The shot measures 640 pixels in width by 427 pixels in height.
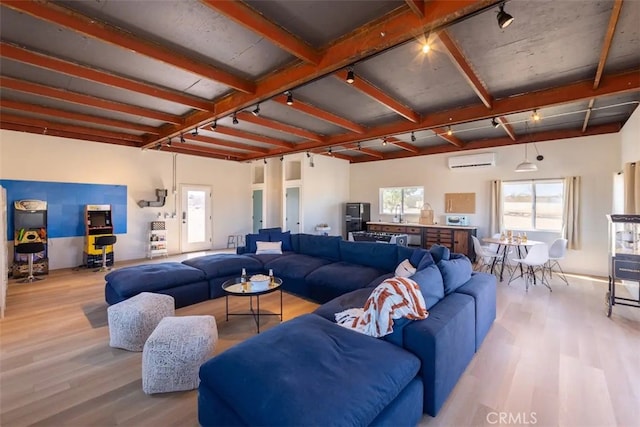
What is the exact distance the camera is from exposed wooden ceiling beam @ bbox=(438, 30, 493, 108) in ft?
8.41

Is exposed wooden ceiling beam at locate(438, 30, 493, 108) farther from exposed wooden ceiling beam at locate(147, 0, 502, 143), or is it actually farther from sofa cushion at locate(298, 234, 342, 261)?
sofa cushion at locate(298, 234, 342, 261)

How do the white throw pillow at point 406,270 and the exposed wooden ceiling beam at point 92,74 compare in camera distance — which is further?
the white throw pillow at point 406,270

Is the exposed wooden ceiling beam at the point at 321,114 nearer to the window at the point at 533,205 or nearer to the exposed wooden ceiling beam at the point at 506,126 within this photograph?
the exposed wooden ceiling beam at the point at 506,126

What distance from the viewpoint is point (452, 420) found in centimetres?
186

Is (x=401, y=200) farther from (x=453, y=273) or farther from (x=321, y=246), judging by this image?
(x=453, y=273)

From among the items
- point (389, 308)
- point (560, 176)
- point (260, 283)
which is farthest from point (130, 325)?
point (560, 176)

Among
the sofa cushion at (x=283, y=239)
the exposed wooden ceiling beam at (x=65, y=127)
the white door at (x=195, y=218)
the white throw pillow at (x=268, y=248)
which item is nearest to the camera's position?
the exposed wooden ceiling beam at (x=65, y=127)

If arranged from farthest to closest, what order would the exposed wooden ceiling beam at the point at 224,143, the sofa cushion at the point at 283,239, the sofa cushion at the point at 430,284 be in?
the exposed wooden ceiling beam at the point at 224,143, the sofa cushion at the point at 283,239, the sofa cushion at the point at 430,284

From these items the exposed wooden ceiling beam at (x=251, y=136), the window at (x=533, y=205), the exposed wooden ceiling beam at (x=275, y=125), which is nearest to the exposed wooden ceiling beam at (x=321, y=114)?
the exposed wooden ceiling beam at (x=275, y=125)

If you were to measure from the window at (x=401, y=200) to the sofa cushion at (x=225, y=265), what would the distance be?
5161 mm

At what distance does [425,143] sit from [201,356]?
273 inches

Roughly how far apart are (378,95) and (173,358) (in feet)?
12.2

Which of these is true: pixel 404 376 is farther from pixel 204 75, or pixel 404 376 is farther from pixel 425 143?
pixel 425 143

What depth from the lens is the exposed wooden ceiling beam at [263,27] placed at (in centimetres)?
211
